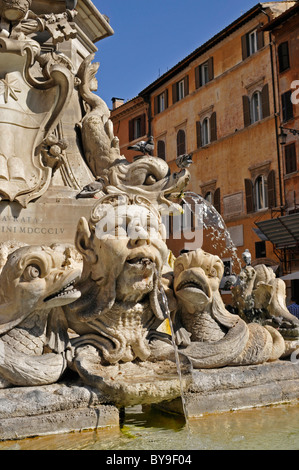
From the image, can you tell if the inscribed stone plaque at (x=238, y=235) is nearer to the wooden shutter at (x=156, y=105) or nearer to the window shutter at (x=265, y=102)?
the window shutter at (x=265, y=102)

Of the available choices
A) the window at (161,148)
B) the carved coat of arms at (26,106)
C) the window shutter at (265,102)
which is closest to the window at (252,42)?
the window shutter at (265,102)

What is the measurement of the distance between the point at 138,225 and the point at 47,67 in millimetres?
2895

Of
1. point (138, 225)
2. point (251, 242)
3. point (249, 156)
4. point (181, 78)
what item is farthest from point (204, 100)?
point (138, 225)

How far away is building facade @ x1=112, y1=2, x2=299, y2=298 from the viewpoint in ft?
79.4

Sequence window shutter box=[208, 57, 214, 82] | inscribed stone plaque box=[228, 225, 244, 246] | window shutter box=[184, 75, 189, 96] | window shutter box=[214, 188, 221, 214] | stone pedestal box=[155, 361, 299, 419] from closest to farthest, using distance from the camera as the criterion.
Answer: stone pedestal box=[155, 361, 299, 419] < inscribed stone plaque box=[228, 225, 244, 246] < window shutter box=[214, 188, 221, 214] < window shutter box=[208, 57, 214, 82] < window shutter box=[184, 75, 189, 96]

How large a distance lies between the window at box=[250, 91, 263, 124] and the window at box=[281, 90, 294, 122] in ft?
4.72

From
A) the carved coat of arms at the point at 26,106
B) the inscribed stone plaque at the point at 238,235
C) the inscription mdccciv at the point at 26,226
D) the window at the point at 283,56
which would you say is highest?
the window at the point at 283,56

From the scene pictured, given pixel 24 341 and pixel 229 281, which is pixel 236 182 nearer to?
pixel 229 281

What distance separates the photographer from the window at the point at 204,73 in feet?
92.7

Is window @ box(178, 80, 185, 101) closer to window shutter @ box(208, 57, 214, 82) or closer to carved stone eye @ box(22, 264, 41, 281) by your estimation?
window shutter @ box(208, 57, 214, 82)

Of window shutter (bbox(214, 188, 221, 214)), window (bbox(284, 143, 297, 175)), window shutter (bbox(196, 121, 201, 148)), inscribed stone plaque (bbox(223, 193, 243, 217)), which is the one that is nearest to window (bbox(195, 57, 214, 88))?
window shutter (bbox(196, 121, 201, 148))

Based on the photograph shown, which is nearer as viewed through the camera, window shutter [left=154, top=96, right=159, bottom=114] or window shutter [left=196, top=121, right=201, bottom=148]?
window shutter [left=196, top=121, right=201, bottom=148]

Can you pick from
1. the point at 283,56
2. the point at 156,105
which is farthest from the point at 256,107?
the point at 156,105

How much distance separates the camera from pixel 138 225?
11.6 feet
